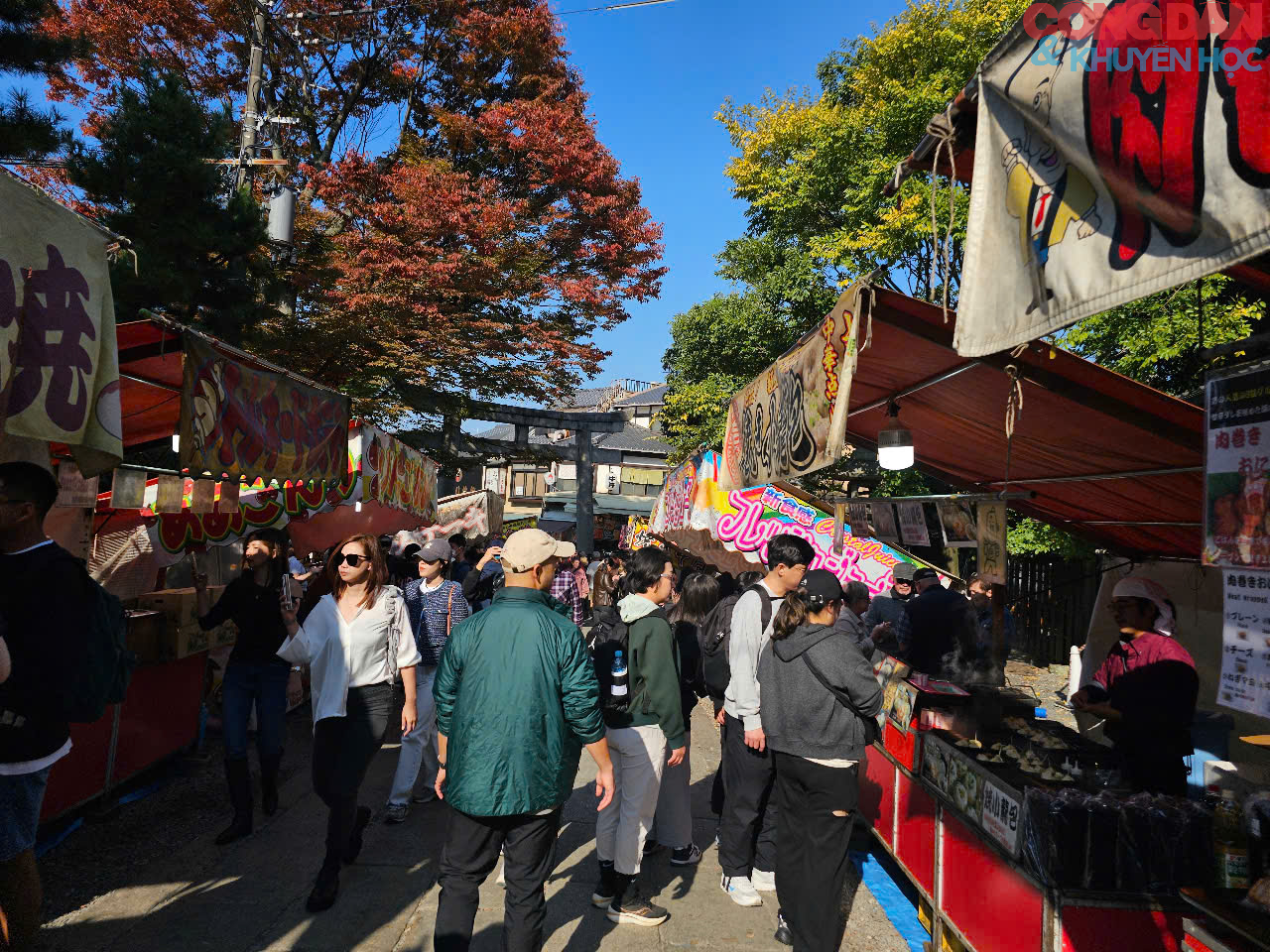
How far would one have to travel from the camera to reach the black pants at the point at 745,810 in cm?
438

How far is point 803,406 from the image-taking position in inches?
166

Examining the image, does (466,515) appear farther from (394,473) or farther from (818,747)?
(818,747)

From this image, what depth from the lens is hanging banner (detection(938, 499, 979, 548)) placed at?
5566 millimetres

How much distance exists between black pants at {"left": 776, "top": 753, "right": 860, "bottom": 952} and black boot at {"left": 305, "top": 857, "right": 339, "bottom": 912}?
2328 mm

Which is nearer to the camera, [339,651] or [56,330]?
[56,330]

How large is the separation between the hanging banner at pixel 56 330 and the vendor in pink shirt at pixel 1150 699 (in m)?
5.08

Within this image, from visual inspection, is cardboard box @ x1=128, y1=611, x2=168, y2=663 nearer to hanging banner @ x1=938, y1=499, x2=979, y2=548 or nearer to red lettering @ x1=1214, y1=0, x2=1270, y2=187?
hanging banner @ x1=938, y1=499, x2=979, y2=548

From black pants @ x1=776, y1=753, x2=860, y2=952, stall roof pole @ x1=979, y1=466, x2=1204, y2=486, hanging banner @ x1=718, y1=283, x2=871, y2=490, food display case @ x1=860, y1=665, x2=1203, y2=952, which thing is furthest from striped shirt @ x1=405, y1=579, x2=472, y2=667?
stall roof pole @ x1=979, y1=466, x2=1204, y2=486

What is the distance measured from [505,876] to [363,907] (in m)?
1.55

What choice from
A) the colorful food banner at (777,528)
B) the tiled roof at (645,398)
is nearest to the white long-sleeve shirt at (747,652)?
the colorful food banner at (777,528)

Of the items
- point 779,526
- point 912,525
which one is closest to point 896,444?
point 912,525

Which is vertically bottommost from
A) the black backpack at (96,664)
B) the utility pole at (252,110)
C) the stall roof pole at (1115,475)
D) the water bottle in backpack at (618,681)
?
the water bottle in backpack at (618,681)

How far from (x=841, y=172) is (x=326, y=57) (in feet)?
34.8

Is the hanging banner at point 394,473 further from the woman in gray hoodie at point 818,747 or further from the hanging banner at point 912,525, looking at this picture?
the woman in gray hoodie at point 818,747
